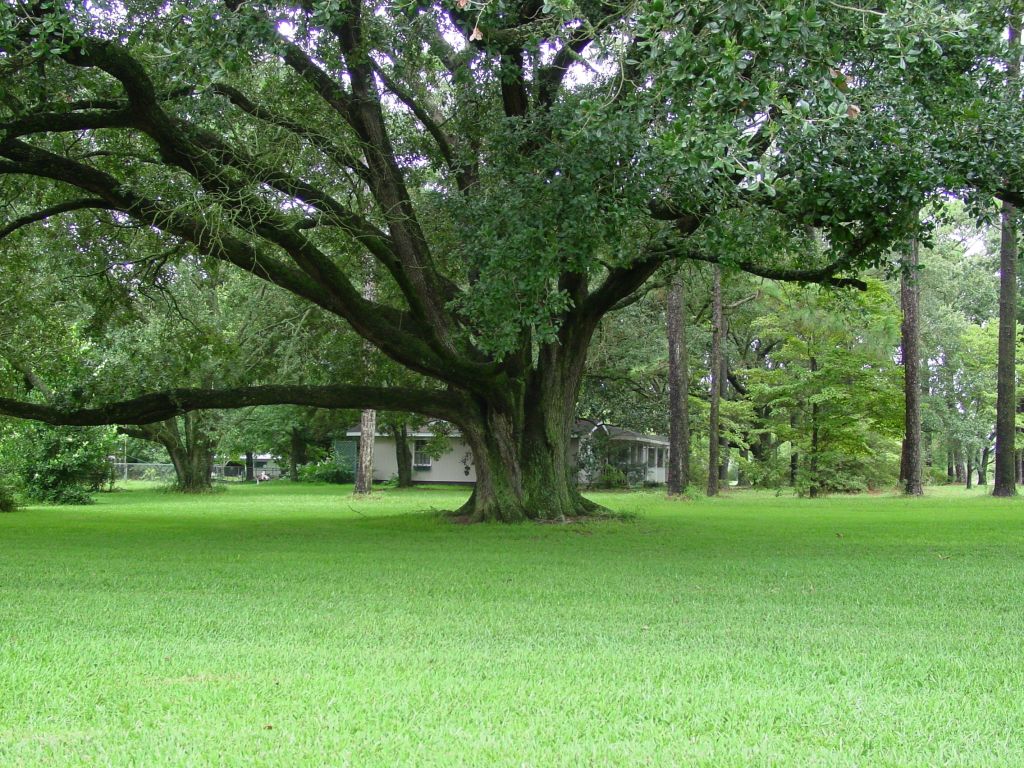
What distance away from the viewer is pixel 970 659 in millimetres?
5508

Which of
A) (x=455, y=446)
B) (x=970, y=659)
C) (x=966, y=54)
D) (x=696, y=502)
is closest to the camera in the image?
(x=970, y=659)

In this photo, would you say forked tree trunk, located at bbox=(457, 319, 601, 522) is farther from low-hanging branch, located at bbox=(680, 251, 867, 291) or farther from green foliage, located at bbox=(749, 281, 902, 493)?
green foliage, located at bbox=(749, 281, 902, 493)

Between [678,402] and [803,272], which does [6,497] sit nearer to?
[803,272]

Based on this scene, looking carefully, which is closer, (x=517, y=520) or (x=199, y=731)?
(x=199, y=731)

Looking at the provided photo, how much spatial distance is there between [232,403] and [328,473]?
2819cm

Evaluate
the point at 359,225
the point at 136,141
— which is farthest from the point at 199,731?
the point at 136,141

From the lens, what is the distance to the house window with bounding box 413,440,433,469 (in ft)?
142

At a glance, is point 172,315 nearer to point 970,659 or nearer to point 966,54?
point 966,54

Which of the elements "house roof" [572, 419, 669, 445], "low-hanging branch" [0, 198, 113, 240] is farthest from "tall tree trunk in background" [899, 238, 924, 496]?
"low-hanging branch" [0, 198, 113, 240]

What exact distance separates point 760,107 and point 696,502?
1956 centimetres

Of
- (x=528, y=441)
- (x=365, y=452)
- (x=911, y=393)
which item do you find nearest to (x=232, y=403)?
(x=528, y=441)

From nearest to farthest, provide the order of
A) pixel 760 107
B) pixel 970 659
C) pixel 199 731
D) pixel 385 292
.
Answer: pixel 199 731 → pixel 970 659 → pixel 760 107 → pixel 385 292

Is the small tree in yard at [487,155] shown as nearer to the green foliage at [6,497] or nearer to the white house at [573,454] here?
the green foliage at [6,497]

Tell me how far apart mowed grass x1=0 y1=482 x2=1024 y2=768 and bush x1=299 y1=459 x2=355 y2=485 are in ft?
104
